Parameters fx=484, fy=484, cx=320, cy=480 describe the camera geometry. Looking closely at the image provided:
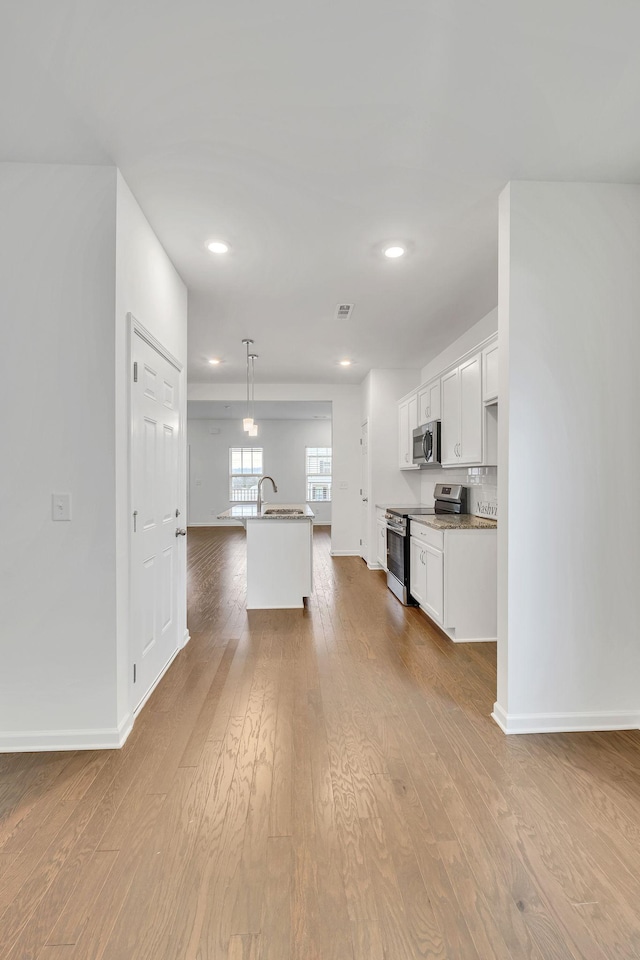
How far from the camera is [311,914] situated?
1.38 metres

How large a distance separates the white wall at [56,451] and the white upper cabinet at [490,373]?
255 centimetres

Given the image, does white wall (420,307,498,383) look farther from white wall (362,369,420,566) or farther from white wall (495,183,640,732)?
white wall (495,183,640,732)

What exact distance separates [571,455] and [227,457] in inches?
399

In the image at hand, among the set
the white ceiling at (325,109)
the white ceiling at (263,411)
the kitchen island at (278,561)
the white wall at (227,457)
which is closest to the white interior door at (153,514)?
the white ceiling at (325,109)

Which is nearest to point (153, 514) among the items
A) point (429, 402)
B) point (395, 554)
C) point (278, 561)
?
point (278, 561)

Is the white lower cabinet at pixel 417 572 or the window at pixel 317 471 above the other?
the window at pixel 317 471

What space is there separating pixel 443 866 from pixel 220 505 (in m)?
10.8

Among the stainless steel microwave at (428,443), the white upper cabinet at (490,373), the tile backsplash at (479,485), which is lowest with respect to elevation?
the tile backsplash at (479,485)

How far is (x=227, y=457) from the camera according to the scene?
11.9m

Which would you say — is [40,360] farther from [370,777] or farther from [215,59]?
A: [370,777]

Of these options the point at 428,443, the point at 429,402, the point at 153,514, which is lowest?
the point at 153,514

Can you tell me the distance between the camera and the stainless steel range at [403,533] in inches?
184

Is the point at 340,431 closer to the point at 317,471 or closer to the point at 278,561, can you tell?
the point at 278,561

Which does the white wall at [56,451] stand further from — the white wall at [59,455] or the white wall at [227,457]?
the white wall at [227,457]
